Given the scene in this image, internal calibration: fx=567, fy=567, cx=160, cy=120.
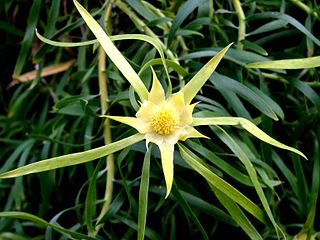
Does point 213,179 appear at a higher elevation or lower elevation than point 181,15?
lower

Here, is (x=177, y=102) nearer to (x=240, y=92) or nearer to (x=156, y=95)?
(x=156, y=95)

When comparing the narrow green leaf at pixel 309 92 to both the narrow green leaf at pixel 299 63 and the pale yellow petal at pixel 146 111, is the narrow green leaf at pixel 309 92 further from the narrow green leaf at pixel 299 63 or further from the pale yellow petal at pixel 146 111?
the pale yellow petal at pixel 146 111

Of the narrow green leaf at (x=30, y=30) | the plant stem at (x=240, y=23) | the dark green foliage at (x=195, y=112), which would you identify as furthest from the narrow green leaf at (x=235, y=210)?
the narrow green leaf at (x=30, y=30)

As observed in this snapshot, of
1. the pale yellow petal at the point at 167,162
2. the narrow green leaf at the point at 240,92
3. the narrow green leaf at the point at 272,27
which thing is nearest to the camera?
the pale yellow petal at the point at 167,162

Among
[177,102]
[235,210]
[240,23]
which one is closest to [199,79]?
[177,102]

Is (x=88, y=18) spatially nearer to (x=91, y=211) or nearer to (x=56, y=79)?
(x=91, y=211)

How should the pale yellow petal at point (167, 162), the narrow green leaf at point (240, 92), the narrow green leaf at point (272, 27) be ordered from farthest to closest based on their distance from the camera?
1. the narrow green leaf at point (272, 27)
2. the narrow green leaf at point (240, 92)
3. the pale yellow petal at point (167, 162)

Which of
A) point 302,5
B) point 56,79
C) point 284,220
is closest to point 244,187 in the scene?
point 284,220
